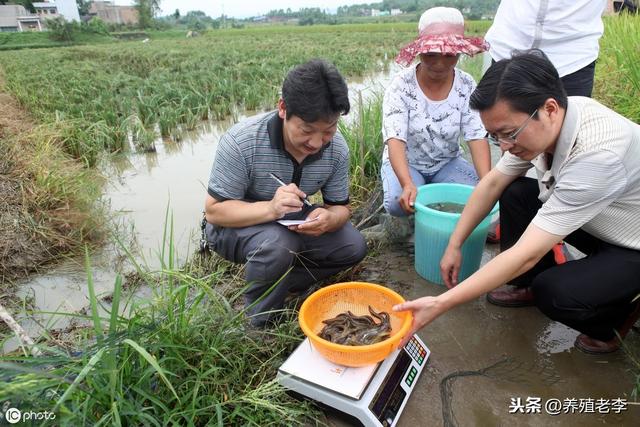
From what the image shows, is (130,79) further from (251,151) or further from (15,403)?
(15,403)

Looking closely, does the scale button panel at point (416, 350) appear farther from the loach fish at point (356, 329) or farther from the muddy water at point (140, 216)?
the muddy water at point (140, 216)

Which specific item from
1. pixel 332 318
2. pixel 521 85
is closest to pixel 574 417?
pixel 332 318

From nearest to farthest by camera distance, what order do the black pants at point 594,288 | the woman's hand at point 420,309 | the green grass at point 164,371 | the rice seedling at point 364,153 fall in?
the green grass at point 164,371
the woman's hand at point 420,309
the black pants at point 594,288
the rice seedling at point 364,153

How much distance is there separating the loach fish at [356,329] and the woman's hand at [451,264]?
533 mm

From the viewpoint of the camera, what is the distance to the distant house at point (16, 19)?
154 feet

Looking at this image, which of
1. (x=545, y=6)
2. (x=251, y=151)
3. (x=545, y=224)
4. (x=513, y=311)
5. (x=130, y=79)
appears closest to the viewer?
(x=545, y=224)

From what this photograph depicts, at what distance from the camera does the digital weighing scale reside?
4.94 ft

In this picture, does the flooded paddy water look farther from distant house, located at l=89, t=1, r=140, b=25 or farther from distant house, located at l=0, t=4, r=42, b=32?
distant house, located at l=89, t=1, r=140, b=25

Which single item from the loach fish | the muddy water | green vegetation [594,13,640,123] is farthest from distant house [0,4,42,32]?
the loach fish

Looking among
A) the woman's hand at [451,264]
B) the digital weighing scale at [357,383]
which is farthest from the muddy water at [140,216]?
the woman's hand at [451,264]

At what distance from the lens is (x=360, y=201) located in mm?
3756

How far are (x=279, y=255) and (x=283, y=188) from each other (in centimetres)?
33

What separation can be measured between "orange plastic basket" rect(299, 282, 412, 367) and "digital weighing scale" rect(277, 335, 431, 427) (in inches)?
2.0

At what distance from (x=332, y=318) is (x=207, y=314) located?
0.56 metres
